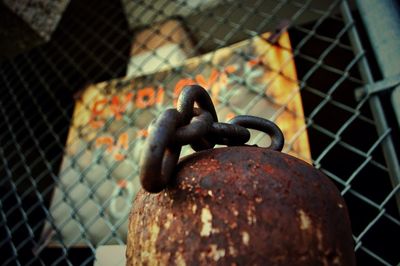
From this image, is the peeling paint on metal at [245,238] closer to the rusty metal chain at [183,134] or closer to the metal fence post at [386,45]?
the rusty metal chain at [183,134]

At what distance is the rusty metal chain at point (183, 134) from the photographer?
1.00 ft

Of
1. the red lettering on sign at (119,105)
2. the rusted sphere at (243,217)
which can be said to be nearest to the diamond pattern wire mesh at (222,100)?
Answer: the red lettering on sign at (119,105)

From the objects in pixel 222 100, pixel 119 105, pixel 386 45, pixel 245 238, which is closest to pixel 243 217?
pixel 245 238

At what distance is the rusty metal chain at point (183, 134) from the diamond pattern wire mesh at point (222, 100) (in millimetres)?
565

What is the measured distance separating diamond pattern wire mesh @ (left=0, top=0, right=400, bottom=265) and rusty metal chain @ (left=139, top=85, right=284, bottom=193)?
57cm

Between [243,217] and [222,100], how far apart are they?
36.0 inches

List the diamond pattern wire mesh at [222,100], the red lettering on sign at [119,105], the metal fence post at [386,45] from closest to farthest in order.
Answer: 1. the metal fence post at [386,45]
2. the diamond pattern wire mesh at [222,100]
3. the red lettering on sign at [119,105]

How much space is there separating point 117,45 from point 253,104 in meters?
1.17

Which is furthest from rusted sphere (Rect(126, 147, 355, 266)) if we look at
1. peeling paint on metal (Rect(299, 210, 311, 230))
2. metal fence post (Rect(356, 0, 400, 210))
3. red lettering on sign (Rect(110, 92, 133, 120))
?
red lettering on sign (Rect(110, 92, 133, 120))

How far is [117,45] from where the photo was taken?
196 centimetres

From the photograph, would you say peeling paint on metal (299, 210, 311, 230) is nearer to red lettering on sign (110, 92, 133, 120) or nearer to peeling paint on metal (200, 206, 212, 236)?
peeling paint on metal (200, 206, 212, 236)

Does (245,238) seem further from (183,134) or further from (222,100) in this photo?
(222,100)

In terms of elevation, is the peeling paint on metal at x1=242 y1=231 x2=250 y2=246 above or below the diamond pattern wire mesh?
above

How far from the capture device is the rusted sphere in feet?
1.04
